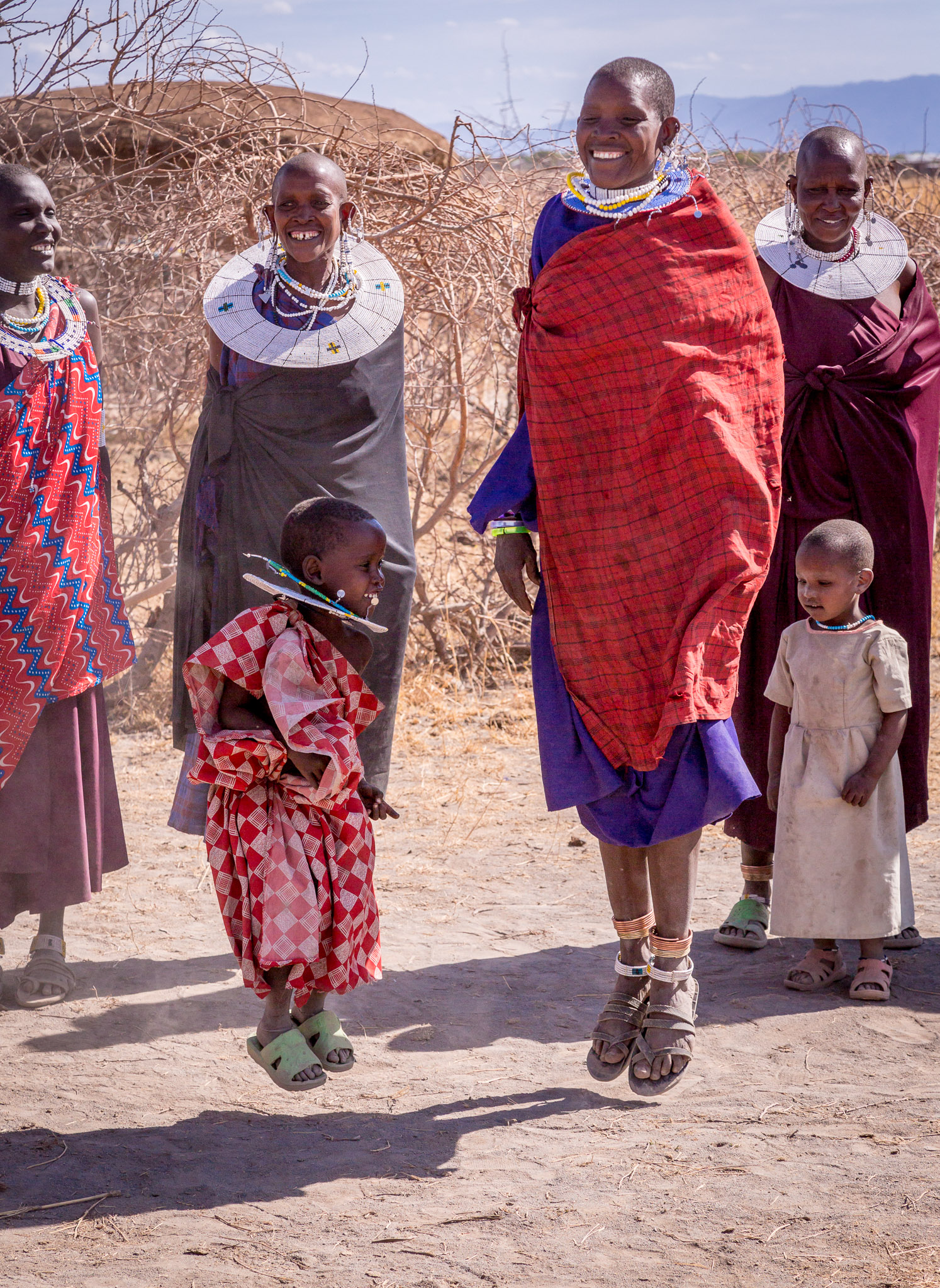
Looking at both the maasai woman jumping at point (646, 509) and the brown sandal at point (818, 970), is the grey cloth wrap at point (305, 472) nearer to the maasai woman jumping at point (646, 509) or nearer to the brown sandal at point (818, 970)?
the maasai woman jumping at point (646, 509)

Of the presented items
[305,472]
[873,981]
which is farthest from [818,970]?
[305,472]

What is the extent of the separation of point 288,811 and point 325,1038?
0.52m

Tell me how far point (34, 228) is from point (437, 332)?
11.3 feet

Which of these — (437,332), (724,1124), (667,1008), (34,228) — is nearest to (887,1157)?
(724,1124)

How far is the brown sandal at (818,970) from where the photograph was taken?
375cm

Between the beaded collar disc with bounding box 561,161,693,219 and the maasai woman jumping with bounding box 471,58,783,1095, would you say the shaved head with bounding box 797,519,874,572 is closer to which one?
the maasai woman jumping with bounding box 471,58,783,1095

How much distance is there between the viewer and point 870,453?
3957 millimetres

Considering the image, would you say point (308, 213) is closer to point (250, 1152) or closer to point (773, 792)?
point (773, 792)

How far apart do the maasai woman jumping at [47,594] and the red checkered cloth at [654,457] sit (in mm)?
1401

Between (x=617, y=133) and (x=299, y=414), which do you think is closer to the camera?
(x=617, y=133)

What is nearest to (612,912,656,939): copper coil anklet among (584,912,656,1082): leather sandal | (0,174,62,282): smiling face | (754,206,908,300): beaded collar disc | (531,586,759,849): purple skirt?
(584,912,656,1082): leather sandal

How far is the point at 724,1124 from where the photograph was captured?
2951mm

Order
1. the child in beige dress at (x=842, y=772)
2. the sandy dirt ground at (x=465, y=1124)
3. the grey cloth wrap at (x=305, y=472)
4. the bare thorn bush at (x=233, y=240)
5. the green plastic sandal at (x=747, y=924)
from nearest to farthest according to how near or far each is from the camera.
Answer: the sandy dirt ground at (x=465, y=1124) < the child in beige dress at (x=842, y=772) < the grey cloth wrap at (x=305, y=472) < the green plastic sandal at (x=747, y=924) < the bare thorn bush at (x=233, y=240)

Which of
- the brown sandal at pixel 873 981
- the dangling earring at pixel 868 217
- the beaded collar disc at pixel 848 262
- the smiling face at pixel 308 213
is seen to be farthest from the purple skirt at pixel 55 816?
the dangling earring at pixel 868 217
